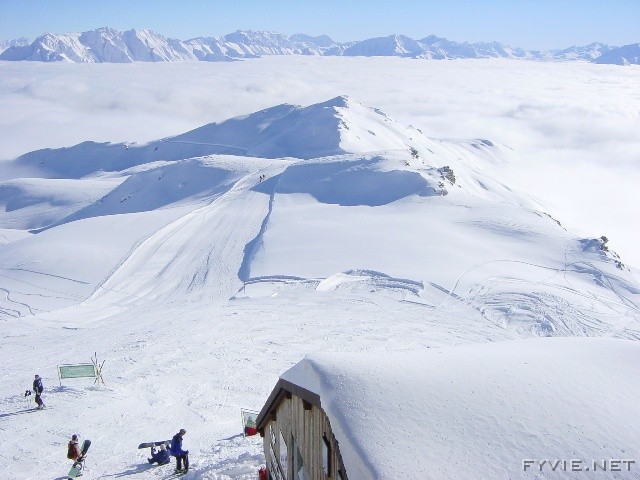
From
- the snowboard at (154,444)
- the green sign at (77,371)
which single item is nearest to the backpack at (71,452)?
the snowboard at (154,444)

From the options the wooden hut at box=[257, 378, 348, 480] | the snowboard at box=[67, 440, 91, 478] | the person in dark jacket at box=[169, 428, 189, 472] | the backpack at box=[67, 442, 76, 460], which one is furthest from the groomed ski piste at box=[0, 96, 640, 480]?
the wooden hut at box=[257, 378, 348, 480]

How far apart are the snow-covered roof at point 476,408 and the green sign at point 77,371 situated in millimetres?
10180

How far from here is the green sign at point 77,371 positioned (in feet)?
49.8

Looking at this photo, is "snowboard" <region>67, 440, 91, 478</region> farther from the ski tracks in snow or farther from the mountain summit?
the ski tracks in snow

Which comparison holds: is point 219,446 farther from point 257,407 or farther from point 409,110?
point 409,110

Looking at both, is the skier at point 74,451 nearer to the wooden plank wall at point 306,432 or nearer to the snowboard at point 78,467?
the snowboard at point 78,467

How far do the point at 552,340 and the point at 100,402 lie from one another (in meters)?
10.9

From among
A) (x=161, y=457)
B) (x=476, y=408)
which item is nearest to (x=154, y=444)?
(x=161, y=457)

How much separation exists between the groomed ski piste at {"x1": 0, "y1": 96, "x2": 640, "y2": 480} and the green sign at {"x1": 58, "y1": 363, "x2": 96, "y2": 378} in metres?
0.36

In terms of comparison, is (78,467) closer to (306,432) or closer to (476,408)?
(306,432)

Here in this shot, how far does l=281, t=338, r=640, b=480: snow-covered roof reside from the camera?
4.99 metres

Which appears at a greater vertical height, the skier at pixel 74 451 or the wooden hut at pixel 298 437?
the wooden hut at pixel 298 437

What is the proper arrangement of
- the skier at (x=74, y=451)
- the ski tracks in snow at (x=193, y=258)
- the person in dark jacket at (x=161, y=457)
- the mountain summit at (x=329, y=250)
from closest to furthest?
the skier at (x=74, y=451)
the person in dark jacket at (x=161, y=457)
the mountain summit at (x=329, y=250)
the ski tracks in snow at (x=193, y=258)

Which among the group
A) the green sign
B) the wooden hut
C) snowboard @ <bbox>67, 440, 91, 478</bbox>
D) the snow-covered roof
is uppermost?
the snow-covered roof
